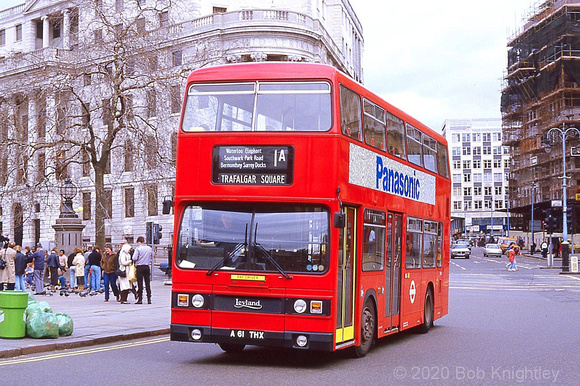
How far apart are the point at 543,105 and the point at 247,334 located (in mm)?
84155

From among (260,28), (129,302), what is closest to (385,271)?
(129,302)

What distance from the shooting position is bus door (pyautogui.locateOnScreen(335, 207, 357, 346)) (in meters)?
11.6

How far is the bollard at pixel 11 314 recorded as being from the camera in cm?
1368

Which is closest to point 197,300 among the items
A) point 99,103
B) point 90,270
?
A: point 90,270

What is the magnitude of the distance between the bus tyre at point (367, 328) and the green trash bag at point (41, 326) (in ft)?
16.5

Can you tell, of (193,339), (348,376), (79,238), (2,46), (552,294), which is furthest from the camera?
(2,46)

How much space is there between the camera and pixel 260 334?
11180 millimetres

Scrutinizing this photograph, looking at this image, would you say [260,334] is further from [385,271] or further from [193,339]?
[385,271]

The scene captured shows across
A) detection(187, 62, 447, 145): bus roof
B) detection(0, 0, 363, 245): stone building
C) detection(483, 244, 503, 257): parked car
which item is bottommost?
detection(483, 244, 503, 257): parked car

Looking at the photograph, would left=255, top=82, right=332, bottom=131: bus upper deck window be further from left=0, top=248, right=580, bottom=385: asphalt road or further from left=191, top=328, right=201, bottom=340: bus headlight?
left=0, top=248, right=580, bottom=385: asphalt road

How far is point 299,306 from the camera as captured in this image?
36.6 feet

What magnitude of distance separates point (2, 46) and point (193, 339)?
231ft

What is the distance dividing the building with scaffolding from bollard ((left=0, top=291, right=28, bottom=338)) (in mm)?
67034

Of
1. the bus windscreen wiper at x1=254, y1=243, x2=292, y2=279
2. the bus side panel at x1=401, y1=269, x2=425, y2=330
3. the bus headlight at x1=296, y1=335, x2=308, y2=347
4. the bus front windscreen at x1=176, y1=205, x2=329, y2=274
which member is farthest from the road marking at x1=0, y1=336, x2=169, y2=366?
the bus side panel at x1=401, y1=269, x2=425, y2=330
